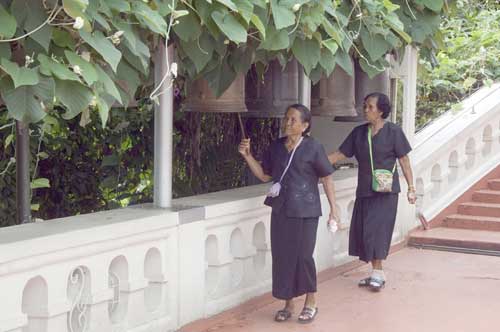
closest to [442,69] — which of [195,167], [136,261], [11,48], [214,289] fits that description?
[195,167]

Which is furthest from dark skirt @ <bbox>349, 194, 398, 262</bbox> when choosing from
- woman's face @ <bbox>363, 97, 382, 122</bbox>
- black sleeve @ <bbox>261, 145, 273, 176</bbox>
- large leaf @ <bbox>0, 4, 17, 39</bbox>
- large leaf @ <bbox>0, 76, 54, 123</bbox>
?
large leaf @ <bbox>0, 4, 17, 39</bbox>

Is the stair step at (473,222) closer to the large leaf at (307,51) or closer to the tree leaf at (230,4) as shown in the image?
the large leaf at (307,51)

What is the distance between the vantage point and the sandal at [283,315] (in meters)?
5.50

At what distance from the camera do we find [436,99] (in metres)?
11.2

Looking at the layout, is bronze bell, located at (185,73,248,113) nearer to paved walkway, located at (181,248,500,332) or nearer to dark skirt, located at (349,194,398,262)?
→ paved walkway, located at (181,248,500,332)

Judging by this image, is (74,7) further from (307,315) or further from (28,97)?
(307,315)

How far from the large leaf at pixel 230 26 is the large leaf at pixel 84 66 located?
803 mm

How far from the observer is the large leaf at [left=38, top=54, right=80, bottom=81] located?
3189 mm

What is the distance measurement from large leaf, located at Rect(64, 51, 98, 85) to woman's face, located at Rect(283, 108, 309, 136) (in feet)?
7.37

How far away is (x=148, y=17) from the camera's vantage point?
3.47 metres

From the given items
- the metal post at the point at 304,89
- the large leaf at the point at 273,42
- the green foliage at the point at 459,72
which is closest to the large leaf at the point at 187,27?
the large leaf at the point at 273,42

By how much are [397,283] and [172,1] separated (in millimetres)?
3750

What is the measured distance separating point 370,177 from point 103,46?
353cm

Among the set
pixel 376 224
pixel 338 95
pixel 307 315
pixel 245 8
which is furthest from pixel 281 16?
pixel 376 224
